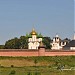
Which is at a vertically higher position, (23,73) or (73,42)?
(73,42)

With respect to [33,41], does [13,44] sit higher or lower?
lower

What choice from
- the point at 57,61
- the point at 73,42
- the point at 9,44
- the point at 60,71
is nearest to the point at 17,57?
the point at 57,61

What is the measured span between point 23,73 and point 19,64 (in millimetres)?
13325

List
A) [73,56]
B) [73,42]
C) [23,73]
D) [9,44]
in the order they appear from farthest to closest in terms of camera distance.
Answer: [9,44]
[73,42]
[73,56]
[23,73]

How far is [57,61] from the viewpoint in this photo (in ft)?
142

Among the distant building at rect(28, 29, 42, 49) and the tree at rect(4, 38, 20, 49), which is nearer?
the distant building at rect(28, 29, 42, 49)

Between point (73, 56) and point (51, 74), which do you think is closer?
point (51, 74)

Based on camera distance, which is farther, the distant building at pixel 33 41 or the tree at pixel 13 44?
the tree at pixel 13 44

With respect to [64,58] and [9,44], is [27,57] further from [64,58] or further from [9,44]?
[9,44]

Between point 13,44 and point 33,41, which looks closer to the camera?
point 33,41

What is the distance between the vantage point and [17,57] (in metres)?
45.0

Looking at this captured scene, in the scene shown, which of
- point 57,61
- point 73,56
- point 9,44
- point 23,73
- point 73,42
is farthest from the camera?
point 9,44

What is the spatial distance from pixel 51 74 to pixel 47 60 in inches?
549

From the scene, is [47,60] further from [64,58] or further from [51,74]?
[51,74]
